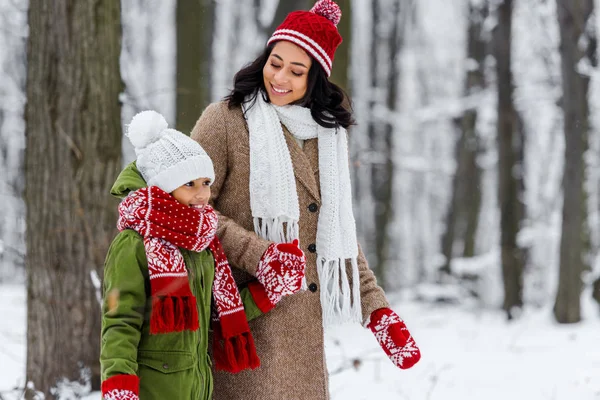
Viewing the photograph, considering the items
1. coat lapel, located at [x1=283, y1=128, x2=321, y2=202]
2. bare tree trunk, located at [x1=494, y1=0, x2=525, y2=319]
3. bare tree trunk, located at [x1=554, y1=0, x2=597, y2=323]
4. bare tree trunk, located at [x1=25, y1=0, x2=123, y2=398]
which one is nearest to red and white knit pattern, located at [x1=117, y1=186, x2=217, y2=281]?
coat lapel, located at [x1=283, y1=128, x2=321, y2=202]

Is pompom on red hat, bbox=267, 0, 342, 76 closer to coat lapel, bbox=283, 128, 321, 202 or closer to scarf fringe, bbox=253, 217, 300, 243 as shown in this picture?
coat lapel, bbox=283, 128, 321, 202

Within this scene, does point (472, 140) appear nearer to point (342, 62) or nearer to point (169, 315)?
point (342, 62)

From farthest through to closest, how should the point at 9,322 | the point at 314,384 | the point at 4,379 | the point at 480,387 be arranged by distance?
the point at 9,322, the point at 480,387, the point at 4,379, the point at 314,384

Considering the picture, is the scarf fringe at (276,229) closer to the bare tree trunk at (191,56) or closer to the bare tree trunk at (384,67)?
the bare tree trunk at (191,56)

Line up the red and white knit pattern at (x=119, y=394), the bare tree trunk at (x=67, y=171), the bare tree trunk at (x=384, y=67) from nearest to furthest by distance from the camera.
Answer: the red and white knit pattern at (x=119, y=394) → the bare tree trunk at (x=67, y=171) → the bare tree trunk at (x=384, y=67)

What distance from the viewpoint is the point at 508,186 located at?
973 centimetres

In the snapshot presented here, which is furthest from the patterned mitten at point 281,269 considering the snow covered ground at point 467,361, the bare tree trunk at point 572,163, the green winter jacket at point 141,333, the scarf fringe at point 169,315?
the bare tree trunk at point 572,163

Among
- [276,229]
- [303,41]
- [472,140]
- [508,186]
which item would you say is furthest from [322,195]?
[472,140]

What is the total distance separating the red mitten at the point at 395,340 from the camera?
2732 mm

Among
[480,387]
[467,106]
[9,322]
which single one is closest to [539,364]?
[480,387]

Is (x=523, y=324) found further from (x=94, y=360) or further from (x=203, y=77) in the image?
(x=94, y=360)

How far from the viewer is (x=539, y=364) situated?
6574 millimetres

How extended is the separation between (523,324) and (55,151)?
7.07 m

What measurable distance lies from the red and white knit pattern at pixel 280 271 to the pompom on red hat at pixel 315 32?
0.81 m
